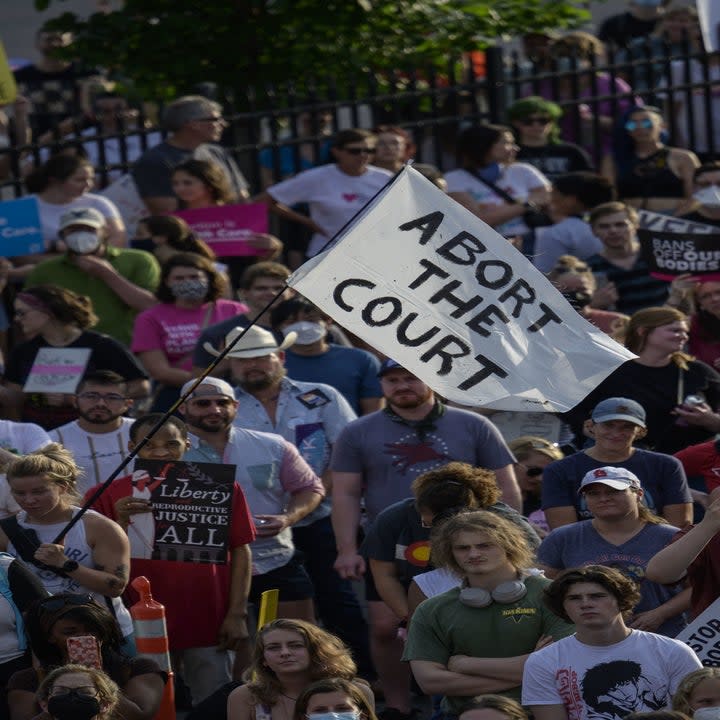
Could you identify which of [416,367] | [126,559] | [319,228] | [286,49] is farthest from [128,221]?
[416,367]

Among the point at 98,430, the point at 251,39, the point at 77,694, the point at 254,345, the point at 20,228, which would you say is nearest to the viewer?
the point at 77,694

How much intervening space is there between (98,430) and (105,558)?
1411 millimetres

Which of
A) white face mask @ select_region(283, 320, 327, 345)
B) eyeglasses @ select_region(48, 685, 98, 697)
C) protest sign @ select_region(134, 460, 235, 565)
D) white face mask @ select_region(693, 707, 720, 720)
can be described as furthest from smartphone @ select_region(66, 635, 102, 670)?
white face mask @ select_region(283, 320, 327, 345)

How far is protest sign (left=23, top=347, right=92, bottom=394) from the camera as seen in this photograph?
1184 cm

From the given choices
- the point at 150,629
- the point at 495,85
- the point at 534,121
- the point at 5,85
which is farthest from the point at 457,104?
the point at 150,629

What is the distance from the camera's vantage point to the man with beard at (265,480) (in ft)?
35.8

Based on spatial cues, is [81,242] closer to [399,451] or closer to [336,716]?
[399,451]

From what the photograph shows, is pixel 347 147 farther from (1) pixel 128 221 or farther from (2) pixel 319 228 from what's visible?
(1) pixel 128 221

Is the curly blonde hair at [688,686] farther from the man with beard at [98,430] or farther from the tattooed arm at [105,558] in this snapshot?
the man with beard at [98,430]

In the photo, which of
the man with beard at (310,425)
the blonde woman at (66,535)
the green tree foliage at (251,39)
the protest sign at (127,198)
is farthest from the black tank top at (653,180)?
the blonde woman at (66,535)

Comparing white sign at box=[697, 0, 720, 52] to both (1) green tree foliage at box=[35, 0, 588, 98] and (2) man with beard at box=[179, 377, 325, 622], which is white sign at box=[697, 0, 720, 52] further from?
(2) man with beard at box=[179, 377, 325, 622]

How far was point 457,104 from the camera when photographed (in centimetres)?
1711

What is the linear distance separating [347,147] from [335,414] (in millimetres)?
3512

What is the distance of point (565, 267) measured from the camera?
12898mm
